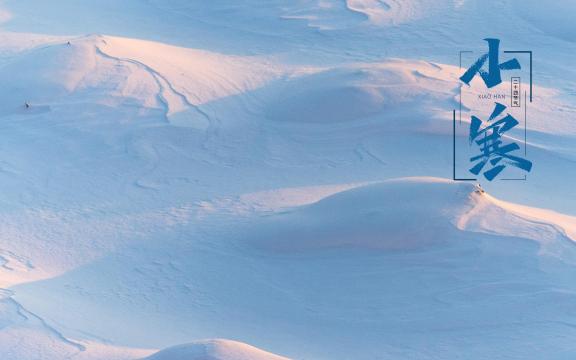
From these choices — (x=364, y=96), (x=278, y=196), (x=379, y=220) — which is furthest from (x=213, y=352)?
(x=364, y=96)

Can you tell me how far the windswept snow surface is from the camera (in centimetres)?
825

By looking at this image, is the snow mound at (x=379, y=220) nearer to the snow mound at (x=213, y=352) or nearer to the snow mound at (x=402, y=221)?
the snow mound at (x=402, y=221)

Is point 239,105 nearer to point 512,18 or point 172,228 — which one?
point 172,228

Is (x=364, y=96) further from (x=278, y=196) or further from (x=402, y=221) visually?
(x=402, y=221)

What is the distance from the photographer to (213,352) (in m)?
6.93

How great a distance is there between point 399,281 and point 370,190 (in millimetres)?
1144

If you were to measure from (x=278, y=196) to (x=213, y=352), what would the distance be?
3.71 meters

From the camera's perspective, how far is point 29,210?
403 inches

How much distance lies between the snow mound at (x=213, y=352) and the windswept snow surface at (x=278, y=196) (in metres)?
0.02

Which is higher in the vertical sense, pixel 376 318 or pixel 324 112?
pixel 324 112

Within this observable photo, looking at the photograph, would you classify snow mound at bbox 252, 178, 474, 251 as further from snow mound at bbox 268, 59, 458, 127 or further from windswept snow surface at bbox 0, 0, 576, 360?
snow mound at bbox 268, 59, 458, 127

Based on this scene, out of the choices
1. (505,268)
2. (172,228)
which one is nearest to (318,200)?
(172,228)

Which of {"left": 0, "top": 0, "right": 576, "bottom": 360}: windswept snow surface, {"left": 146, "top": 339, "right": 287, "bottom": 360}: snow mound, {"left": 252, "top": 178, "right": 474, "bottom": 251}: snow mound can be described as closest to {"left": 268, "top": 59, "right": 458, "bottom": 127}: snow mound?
{"left": 0, "top": 0, "right": 576, "bottom": 360}: windswept snow surface

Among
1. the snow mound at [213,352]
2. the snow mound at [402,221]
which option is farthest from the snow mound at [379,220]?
the snow mound at [213,352]
